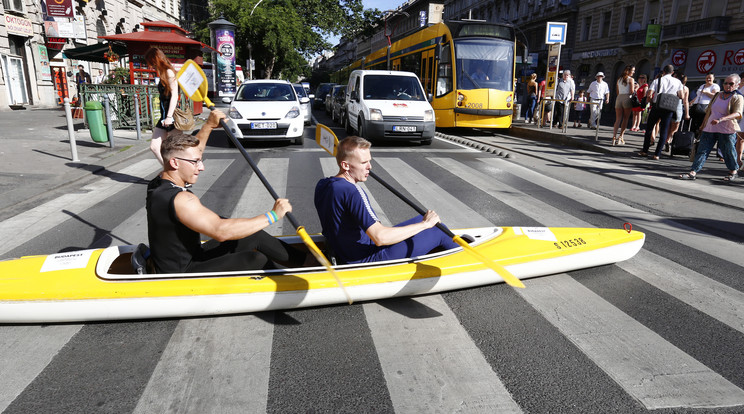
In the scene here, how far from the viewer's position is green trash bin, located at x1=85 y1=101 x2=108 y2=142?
1015cm

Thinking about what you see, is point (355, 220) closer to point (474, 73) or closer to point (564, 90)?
point (474, 73)

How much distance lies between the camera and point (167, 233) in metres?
2.86

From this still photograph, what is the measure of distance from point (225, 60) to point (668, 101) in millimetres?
19994

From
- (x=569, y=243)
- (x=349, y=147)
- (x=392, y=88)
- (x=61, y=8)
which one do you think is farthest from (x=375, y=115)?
(x=349, y=147)

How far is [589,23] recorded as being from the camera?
37750mm

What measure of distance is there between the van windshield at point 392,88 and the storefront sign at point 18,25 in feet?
60.4

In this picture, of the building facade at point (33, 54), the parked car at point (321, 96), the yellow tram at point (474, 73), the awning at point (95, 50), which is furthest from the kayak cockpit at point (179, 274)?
the parked car at point (321, 96)

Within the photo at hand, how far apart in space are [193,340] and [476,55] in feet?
45.6

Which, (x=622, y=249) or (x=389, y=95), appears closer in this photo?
A: (x=622, y=249)

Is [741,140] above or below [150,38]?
below

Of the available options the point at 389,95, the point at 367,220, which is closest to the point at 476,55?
the point at 389,95

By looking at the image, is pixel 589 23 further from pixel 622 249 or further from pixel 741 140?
pixel 622 249

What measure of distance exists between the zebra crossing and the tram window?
463 inches

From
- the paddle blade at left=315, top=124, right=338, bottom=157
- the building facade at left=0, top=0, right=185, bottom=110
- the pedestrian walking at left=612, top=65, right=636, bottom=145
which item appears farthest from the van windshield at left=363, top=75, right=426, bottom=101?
the building facade at left=0, top=0, right=185, bottom=110
